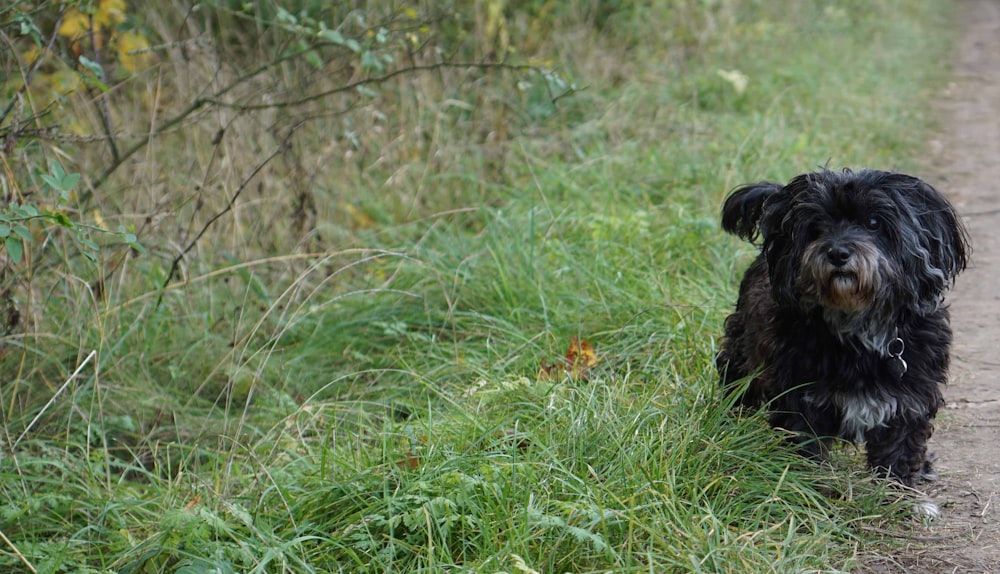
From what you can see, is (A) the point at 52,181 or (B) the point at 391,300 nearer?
(A) the point at 52,181

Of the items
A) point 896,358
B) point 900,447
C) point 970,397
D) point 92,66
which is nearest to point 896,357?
point 896,358

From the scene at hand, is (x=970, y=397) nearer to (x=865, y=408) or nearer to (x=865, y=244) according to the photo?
(x=865, y=408)

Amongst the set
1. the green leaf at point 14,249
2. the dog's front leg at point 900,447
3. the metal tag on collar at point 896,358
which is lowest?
the dog's front leg at point 900,447

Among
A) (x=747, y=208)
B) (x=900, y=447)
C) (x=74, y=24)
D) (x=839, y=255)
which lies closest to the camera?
(x=839, y=255)

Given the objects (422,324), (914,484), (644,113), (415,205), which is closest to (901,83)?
(644,113)

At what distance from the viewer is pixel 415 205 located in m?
7.32

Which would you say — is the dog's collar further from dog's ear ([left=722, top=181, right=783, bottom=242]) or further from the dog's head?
dog's ear ([left=722, top=181, right=783, bottom=242])

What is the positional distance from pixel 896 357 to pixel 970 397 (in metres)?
1.40

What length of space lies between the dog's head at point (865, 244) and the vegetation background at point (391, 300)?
1.99ft

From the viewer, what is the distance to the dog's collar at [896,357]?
11.9ft

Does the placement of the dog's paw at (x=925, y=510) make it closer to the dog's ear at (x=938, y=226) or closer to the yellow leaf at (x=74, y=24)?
the dog's ear at (x=938, y=226)

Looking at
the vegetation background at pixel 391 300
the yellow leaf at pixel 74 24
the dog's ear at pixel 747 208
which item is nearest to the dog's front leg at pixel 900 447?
the vegetation background at pixel 391 300

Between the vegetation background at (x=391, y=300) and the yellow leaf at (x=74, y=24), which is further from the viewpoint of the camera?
the yellow leaf at (x=74, y=24)

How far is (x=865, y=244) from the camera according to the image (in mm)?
3436
